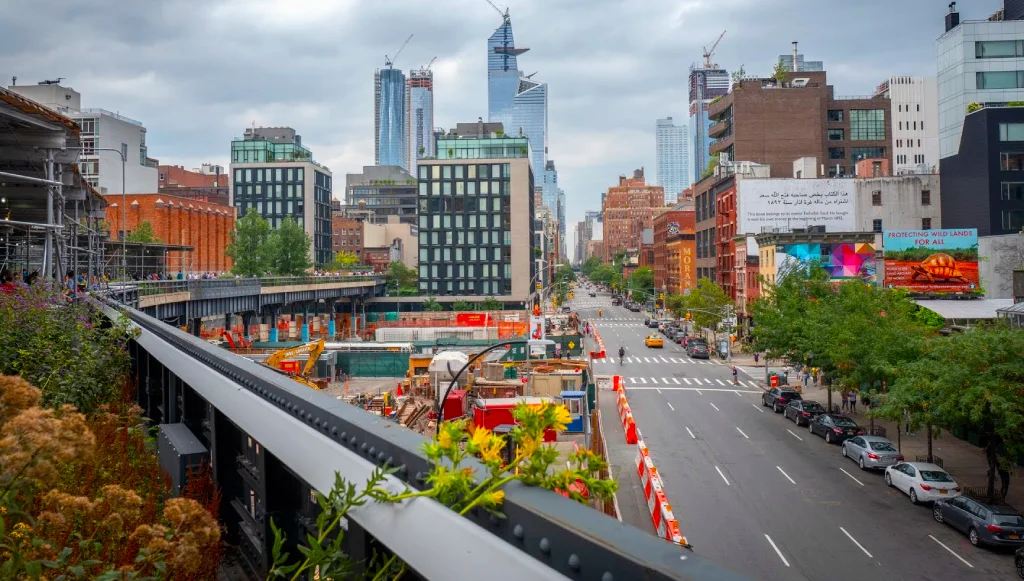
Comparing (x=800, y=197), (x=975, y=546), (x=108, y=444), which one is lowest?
(x=975, y=546)

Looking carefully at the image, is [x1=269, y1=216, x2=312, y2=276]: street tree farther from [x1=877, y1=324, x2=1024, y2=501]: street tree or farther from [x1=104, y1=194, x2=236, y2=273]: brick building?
[x1=877, y1=324, x2=1024, y2=501]: street tree

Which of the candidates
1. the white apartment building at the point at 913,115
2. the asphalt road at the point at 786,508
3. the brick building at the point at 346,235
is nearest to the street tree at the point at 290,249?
the brick building at the point at 346,235

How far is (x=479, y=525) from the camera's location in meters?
3.21

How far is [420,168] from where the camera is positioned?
12475cm

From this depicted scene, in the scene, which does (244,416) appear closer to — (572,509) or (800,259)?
(572,509)

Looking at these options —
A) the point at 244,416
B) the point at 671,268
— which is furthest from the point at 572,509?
the point at 671,268

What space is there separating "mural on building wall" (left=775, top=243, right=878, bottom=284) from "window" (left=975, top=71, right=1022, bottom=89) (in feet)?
71.6

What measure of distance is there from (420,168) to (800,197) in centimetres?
6733

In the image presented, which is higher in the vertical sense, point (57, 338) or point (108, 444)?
point (57, 338)

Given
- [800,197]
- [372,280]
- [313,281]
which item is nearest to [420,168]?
[372,280]

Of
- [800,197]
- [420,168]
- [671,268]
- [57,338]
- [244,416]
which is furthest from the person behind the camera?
[671,268]

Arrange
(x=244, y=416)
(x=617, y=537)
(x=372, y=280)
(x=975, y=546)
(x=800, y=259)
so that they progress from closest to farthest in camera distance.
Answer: (x=617, y=537) < (x=244, y=416) < (x=975, y=546) < (x=800, y=259) < (x=372, y=280)

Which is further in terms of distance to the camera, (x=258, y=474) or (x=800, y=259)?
(x=800, y=259)

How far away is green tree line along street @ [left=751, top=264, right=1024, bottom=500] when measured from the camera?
888 inches
